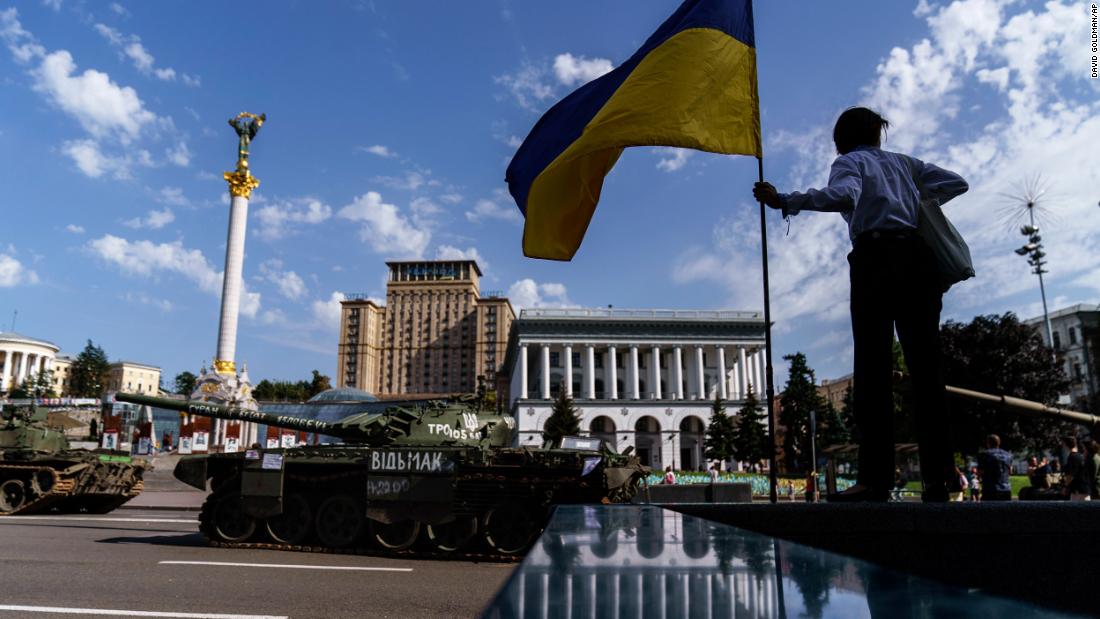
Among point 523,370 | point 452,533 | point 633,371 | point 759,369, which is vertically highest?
point 759,369

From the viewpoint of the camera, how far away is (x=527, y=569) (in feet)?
3.79

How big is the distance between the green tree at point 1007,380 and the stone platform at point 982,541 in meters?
29.7

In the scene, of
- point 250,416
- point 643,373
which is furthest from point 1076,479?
point 643,373

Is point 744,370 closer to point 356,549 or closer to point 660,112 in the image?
point 356,549

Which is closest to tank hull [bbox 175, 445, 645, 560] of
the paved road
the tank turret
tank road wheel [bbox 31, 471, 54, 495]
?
the paved road

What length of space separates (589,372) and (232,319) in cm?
3110

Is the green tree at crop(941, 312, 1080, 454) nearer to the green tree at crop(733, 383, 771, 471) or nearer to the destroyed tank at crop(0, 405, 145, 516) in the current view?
the green tree at crop(733, 383, 771, 471)

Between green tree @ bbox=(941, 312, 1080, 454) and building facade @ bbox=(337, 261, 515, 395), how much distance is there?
9535cm

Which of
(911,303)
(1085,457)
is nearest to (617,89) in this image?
(911,303)

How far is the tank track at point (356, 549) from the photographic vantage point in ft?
31.8

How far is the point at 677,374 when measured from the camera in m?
63.3

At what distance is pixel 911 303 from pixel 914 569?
4.45ft

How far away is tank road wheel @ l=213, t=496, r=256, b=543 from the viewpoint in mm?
10820

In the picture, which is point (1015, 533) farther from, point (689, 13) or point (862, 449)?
point (689, 13)
